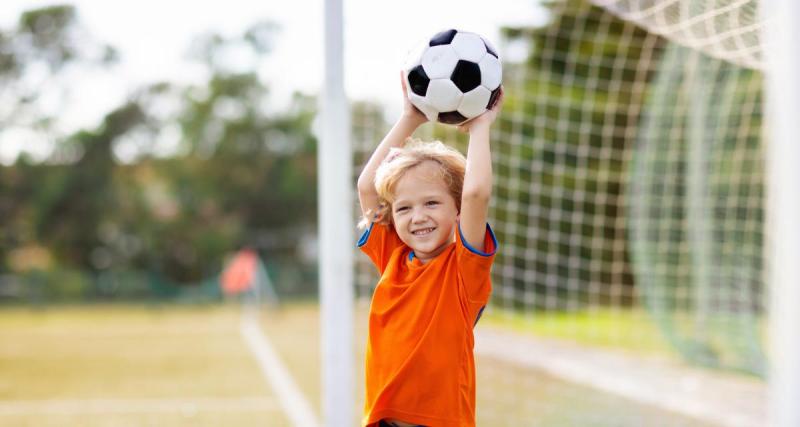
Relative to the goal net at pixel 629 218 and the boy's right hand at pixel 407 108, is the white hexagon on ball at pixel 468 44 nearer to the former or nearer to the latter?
the boy's right hand at pixel 407 108

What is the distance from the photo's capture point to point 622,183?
38.4 feet

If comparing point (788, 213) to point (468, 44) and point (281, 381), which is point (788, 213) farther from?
point (281, 381)

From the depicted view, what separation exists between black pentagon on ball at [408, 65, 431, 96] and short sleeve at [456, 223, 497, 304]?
1.48ft

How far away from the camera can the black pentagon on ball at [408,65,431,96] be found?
Answer: 2461mm

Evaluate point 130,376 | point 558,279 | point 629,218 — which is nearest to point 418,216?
point 130,376

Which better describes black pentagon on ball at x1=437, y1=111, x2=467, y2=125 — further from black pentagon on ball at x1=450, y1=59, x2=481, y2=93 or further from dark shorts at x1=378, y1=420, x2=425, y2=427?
dark shorts at x1=378, y1=420, x2=425, y2=427

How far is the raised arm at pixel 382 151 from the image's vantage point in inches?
98.1

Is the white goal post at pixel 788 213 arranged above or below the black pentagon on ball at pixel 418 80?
below

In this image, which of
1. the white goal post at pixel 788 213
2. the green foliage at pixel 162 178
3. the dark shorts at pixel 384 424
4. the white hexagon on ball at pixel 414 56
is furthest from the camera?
the green foliage at pixel 162 178

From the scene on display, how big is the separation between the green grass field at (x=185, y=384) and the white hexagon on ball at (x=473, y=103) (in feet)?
11.9

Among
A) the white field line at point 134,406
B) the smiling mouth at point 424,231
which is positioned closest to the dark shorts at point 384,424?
the smiling mouth at point 424,231

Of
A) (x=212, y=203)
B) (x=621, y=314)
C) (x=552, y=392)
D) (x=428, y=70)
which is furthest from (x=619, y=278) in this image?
(x=212, y=203)

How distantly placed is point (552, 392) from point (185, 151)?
21.8 meters

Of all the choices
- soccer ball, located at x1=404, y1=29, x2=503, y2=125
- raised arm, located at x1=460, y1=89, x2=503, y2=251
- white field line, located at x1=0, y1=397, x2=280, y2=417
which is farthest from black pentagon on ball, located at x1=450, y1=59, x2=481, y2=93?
white field line, located at x1=0, y1=397, x2=280, y2=417
